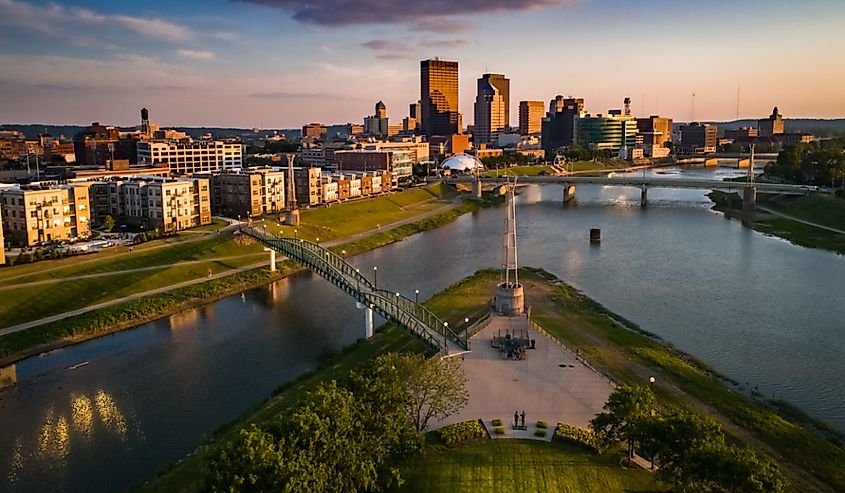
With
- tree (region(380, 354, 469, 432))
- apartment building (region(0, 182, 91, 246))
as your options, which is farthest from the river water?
apartment building (region(0, 182, 91, 246))

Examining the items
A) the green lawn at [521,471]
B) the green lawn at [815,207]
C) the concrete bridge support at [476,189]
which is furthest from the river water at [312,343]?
the concrete bridge support at [476,189]

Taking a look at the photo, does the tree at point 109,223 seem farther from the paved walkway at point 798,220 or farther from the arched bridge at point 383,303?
the paved walkway at point 798,220

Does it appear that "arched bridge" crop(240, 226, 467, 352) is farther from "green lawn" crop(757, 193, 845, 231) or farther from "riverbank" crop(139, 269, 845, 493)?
"green lawn" crop(757, 193, 845, 231)

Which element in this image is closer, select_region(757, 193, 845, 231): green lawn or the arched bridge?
the arched bridge

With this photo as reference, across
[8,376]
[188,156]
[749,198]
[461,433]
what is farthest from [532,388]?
[188,156]

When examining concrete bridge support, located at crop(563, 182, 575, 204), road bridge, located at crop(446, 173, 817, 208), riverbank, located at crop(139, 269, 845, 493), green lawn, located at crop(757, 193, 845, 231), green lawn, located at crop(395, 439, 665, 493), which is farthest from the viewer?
concrete bridge support, located at crop(563, 182, 575, 204)

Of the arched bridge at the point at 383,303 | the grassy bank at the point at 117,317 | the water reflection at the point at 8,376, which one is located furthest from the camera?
the grassy bank at the point at 117,317

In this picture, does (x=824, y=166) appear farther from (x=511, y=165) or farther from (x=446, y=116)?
(x=446, y=116)

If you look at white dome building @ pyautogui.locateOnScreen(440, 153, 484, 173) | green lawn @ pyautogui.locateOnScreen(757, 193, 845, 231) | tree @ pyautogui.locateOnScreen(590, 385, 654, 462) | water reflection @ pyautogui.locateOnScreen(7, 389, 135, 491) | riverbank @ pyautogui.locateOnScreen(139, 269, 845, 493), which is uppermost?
white dome building @ pyautogui.locateOnScreen(440, 153, 484, 173)
